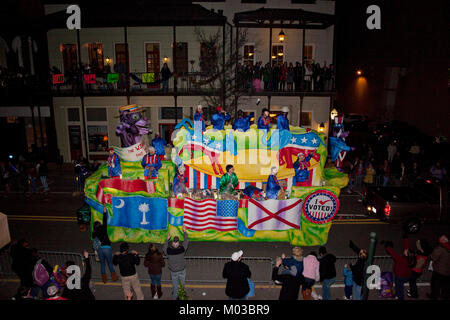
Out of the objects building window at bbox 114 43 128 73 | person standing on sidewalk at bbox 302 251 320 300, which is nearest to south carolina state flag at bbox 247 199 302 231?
person standing on sidewalk at bbox 302 251 320 300

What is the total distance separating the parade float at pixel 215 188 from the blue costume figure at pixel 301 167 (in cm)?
3

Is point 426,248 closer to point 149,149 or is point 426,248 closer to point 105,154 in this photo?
point 149,149

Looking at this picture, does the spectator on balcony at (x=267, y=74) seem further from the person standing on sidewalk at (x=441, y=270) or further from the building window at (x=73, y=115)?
the person standing on sidewalk at (x=441, y=270)

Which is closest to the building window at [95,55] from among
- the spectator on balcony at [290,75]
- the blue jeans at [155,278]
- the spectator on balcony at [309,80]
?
the spectator on balcony at [290,75]

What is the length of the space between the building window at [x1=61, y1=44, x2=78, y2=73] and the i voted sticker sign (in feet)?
56.3

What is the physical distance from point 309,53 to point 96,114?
13.8 metres

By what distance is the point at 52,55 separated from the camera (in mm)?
21172

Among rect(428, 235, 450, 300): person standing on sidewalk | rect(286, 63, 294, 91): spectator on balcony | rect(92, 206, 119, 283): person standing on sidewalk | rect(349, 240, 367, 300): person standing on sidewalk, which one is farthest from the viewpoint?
A: rect(286, 63, 294, 91): spectator on balcony

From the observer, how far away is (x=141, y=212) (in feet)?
34.8

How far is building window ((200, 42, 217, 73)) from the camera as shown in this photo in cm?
2036

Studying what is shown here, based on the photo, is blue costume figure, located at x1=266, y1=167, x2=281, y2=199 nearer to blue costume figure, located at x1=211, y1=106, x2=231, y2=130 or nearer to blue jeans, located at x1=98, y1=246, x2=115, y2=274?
blue costume figure, located at x1=211, y1=106, x2=231, y2=130

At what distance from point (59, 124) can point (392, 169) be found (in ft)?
63.6

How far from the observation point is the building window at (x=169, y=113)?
21.6 m

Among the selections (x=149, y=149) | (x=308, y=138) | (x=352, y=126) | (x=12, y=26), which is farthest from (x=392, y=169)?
(x=12, y=26)
